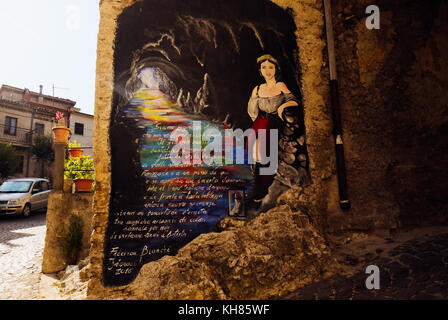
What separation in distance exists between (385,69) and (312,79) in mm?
976

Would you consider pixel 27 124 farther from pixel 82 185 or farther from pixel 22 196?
pixel 82 185

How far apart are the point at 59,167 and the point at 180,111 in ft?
9.97

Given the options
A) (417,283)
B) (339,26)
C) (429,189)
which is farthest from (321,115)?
(417,283)

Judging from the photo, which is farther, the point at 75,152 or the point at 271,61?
the point at 75,152

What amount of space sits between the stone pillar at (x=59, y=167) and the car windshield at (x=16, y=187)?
712cm

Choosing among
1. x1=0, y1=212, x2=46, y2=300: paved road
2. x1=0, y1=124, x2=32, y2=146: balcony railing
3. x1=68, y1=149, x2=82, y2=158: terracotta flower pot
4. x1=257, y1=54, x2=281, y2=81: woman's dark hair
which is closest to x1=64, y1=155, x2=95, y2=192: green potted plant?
x1=68, y1=149, x2=82, y2=158: terracotta flower pot

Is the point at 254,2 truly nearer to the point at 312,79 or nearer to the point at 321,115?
the point at 312,79

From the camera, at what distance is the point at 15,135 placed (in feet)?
61.6

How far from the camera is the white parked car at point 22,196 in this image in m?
9.14

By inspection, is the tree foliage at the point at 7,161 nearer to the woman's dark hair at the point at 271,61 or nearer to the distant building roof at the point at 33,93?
the distant building roof at the point at 33,93

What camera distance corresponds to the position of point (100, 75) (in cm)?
292

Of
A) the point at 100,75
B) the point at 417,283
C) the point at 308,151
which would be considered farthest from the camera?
the point at 308,151

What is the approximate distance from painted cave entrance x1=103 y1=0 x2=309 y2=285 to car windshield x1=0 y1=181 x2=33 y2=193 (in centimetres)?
976

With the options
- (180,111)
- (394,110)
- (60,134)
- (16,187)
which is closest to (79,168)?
(60,134)
